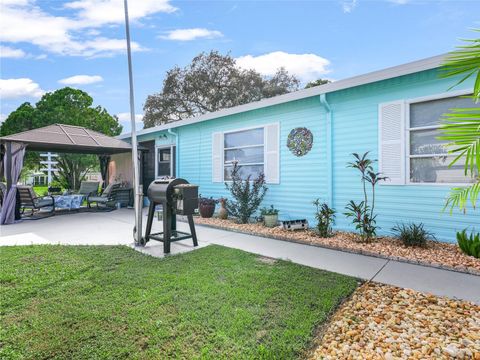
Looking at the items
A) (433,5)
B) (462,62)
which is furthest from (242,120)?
(462,62)

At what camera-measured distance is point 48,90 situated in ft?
53.3

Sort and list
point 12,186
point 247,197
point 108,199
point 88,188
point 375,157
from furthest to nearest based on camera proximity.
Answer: point 88,188 < point 108,199 < point 12,186 < point 247,197 < point 375,157

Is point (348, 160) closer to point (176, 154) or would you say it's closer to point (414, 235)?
point (414, 235)

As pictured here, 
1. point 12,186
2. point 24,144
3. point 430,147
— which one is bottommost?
point 12,186

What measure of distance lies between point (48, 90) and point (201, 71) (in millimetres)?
9507

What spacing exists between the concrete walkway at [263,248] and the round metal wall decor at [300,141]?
2119mm

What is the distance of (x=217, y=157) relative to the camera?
7645 millimetres

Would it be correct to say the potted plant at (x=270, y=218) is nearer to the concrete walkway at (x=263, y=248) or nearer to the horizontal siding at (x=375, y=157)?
the concrete walkway at (x=263, y=248)

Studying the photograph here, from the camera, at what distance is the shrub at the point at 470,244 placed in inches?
143

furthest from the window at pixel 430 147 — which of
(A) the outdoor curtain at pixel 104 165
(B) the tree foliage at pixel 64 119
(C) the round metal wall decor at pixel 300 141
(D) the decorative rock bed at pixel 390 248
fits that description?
(B) the tree foliage at pixel 64 119

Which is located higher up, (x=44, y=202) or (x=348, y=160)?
(x=348, y=160)

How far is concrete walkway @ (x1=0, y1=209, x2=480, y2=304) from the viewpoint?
299 cm

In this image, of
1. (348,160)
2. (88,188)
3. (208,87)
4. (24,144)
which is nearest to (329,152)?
(348,160)

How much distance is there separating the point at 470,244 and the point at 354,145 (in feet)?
7.69
